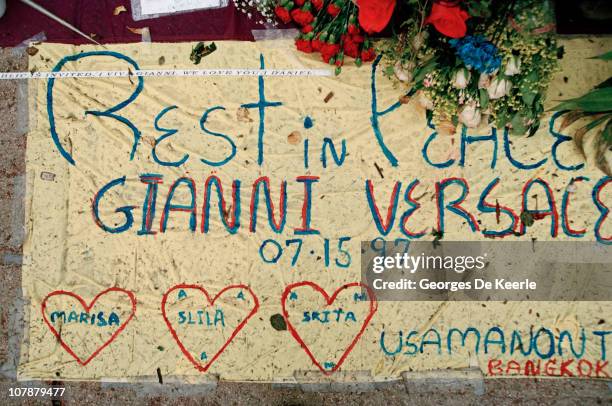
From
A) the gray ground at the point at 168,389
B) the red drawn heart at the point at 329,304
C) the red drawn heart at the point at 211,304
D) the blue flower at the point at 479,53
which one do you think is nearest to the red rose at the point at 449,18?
the blue flower at the point at 479,53

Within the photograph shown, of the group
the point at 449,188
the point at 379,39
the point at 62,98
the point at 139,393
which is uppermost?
the point at 379,39

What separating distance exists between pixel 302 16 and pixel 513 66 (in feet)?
3.29

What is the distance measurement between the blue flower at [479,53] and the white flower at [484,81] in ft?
0.10

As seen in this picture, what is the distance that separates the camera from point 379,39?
2350mm

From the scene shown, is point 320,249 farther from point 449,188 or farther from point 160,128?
point 160,128

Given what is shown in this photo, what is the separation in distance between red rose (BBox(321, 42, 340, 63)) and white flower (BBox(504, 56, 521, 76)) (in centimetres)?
80

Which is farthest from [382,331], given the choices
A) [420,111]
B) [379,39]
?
[379,39]

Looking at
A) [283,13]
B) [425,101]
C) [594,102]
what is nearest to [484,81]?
[425,101]

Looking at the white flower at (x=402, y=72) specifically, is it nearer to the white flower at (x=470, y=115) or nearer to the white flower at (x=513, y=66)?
the white flower at (x=470, y=115)

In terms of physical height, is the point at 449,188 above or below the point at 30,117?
below

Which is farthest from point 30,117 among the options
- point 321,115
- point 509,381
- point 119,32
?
point 509,381

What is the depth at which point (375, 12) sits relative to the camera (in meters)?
1.95

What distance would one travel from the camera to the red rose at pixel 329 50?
7.26 feet

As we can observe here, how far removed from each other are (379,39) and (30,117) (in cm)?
190
